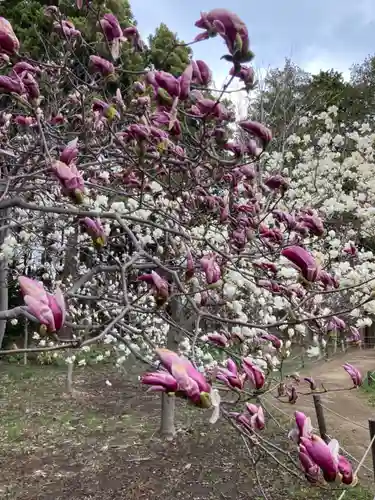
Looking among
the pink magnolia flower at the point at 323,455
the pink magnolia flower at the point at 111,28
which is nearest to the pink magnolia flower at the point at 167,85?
the pink magnolia flower at the point at 111,28

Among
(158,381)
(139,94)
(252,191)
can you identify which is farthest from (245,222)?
(158,381)

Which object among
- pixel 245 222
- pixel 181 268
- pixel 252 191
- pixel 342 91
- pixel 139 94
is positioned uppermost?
pixel 342 91

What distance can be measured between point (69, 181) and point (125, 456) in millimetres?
3609

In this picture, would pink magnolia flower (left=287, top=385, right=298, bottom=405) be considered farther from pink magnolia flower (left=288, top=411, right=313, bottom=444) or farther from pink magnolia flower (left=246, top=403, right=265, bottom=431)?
pink magnolia flower (left=288, top=411, right=313, bottom=444)

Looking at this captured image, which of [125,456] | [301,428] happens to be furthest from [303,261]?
[125,456]

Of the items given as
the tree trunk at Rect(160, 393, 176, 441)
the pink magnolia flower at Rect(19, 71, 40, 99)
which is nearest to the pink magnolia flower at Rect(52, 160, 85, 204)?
the pink magnolia flower at Rect(19, 71, 40, 99)

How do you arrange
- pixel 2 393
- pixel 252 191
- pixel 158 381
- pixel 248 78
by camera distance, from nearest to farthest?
1. pixel 158 381
2. pixel 248 78
3. pixel 252 191
4. pixel 2 393

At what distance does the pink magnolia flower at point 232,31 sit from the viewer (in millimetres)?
915

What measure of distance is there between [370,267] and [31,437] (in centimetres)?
358

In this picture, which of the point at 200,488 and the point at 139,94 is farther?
the point at 200,488

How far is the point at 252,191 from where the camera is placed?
1807 millimetres

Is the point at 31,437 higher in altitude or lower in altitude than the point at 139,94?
lower

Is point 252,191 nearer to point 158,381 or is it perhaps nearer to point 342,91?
point 158,381

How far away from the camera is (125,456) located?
13.1ft
